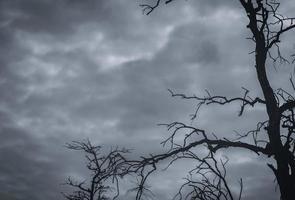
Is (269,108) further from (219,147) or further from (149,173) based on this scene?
(149,173)

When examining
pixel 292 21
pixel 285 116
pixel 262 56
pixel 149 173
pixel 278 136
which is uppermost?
pixel 292 21

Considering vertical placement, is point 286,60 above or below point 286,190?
above

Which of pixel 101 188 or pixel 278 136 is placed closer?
pixel 278 136

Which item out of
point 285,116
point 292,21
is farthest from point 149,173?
point 292,21

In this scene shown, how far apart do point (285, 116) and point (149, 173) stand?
2.79 meters

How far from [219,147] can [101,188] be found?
50.7ft

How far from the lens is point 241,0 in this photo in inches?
309

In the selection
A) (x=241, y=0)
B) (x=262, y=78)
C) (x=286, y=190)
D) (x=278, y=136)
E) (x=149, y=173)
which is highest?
(x=241, y=0)

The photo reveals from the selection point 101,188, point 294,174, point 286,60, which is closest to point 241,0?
point 286,60

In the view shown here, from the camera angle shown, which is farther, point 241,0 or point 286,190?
point 241,0

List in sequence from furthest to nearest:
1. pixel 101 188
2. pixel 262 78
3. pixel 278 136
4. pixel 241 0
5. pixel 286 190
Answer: pixel 101 188, pixel 241 0, pixel 262 78, pixel 278 136, pixel 286 190

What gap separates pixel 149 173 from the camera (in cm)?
638

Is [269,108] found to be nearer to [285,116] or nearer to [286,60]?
[285,116]

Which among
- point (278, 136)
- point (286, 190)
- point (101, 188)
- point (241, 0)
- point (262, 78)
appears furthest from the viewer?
point (101, 188)
